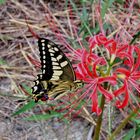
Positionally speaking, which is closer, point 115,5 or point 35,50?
point 35,50

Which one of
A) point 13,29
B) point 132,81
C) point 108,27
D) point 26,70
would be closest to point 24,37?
point 13,29

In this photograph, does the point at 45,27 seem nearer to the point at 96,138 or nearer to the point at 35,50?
the point at 35,50

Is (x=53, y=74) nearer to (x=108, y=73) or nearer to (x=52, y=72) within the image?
(x=52, y=72)

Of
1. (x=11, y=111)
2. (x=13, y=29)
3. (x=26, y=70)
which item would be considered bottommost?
(x=11, y=111)

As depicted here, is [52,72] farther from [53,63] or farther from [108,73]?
Result: [108,73]

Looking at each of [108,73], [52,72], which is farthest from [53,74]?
[108,73]

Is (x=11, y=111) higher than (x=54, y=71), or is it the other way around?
(x=54, y=71)

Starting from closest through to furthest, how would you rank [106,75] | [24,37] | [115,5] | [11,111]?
[106,75] < [11,111] < [24,37] < [115,5]

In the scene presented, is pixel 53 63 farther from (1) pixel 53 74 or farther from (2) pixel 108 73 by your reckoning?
(2) pixel 108 73
